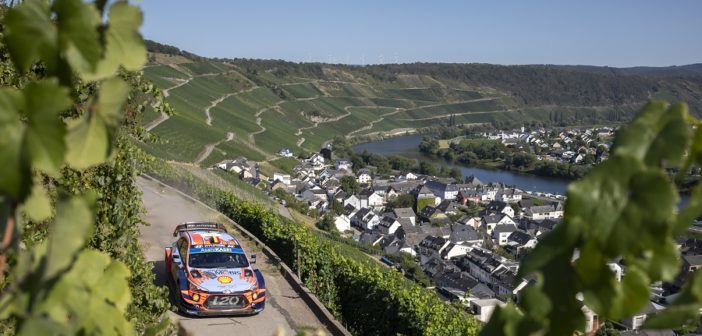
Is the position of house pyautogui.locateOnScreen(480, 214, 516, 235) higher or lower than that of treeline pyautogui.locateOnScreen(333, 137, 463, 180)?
lower

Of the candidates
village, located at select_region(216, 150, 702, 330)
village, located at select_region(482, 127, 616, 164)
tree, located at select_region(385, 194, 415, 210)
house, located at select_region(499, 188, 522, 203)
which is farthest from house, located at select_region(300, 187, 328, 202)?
village, located at select_region(482, 127, 616, 164)

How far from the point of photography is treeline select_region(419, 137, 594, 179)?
291 ft

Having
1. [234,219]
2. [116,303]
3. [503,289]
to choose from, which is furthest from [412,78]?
[116,303]

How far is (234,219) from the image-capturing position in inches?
563

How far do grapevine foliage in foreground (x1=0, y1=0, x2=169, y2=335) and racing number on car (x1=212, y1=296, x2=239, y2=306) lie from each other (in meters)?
7.66

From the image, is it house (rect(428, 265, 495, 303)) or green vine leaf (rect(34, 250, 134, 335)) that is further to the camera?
house (rect(428, 265, 495, 303))

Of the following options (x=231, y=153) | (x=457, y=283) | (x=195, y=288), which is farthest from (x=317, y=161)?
(x=195, y=288)

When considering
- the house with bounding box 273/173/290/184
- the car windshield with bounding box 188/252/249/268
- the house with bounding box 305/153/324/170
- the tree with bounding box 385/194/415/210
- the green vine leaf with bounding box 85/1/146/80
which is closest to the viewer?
the green vine leaf with bounding box 85/1/146/80

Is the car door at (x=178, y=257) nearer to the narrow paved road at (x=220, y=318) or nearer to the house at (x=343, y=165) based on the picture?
the narrow paved road at (x=220, y=318)

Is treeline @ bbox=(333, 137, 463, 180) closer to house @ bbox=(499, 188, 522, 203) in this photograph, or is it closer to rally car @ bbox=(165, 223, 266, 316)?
house @ bbox=(499, 188, 522, 203)

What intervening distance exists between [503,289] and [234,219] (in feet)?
99.1

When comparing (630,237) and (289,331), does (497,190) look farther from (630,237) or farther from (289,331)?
(630,237)

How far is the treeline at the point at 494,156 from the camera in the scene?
88.8 meters

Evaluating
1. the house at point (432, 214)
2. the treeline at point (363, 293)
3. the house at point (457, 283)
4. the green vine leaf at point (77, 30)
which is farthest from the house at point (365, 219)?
the green vine leaf at point (77, 30)
